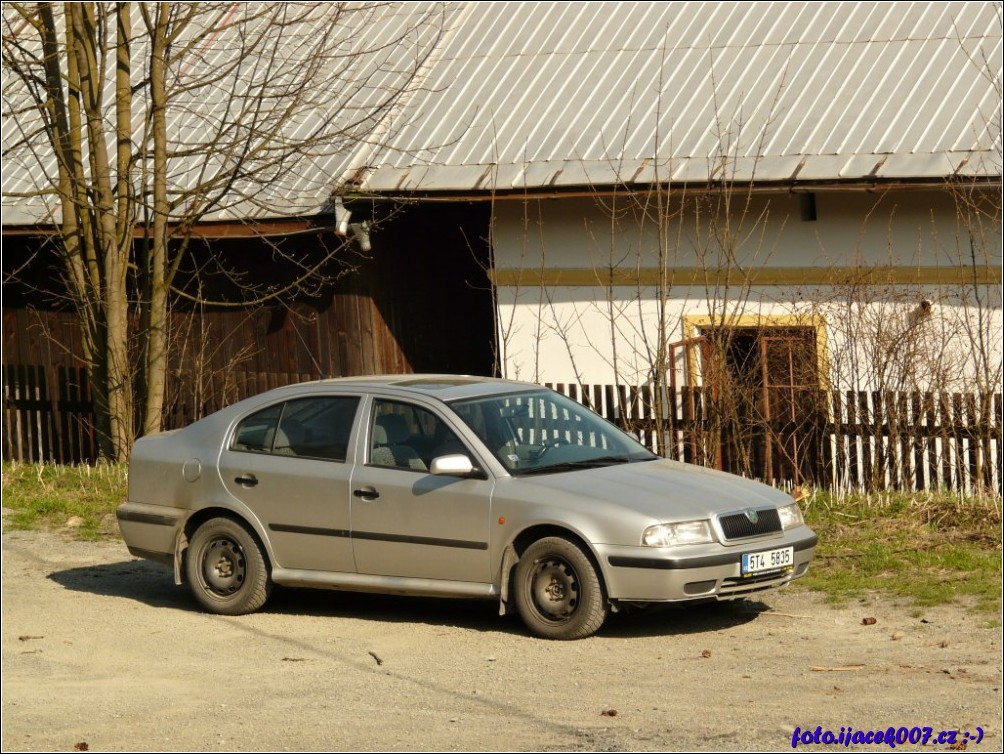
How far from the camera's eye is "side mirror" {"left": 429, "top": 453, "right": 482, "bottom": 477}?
27.6ft

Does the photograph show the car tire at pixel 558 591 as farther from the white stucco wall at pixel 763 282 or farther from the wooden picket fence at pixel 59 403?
the wooden picket fence at pixel 59 403

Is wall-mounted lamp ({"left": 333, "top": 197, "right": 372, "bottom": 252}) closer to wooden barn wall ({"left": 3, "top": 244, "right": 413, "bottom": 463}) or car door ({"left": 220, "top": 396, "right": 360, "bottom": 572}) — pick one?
wooden barn wall ({"left": 3, "top": 244, "right": 413, "bottom": 463})

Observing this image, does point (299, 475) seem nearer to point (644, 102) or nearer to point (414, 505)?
point (414, 505)

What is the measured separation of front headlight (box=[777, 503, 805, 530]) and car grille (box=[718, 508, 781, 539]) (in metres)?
0.06

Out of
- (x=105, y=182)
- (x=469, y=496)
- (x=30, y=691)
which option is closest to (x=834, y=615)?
(x=469, y=496)

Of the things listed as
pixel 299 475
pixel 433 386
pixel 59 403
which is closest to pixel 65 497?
pixel 59 403

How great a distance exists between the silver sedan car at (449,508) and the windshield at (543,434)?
0.05ft

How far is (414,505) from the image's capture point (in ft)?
28.2

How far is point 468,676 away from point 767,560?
189 cm

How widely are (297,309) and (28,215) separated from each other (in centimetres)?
345

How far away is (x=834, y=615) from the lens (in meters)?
8.82

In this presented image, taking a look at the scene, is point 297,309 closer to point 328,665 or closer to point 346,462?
point 346,462

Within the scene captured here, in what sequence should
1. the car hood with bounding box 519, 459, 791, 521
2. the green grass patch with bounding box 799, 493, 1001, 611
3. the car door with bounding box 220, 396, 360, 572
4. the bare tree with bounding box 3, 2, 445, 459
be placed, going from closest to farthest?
the car hood with bounding box 519, 459, 791, 521 < the car door with bounding box 220, 396, 360, 572 < the green grass patch with bounding box 799, 493, 1001, 611 < the bare tree with bounding box 3, 2, 445, 459

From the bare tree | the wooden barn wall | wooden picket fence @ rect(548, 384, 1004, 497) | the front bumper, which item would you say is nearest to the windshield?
the front bumper
